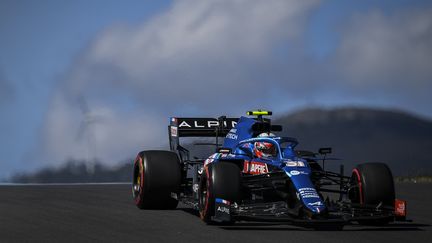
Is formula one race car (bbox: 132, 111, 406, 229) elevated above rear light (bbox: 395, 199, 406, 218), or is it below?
above

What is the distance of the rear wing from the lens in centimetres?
1939

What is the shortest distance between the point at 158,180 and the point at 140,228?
373cm

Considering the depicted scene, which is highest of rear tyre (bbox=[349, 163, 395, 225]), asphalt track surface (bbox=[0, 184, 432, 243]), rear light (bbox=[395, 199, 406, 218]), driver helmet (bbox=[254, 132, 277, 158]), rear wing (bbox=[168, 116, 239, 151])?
rear wing (bbox=[168, 116, 239, 151])

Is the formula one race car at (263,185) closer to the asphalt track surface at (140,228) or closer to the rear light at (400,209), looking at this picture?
the rear light at (400,209)

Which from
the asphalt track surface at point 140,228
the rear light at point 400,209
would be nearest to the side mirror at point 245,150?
the asphalt track surface at point 140,228

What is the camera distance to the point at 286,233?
12.8 m

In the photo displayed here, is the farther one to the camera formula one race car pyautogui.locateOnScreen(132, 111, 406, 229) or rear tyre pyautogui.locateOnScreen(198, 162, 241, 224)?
rear tyre pyautogui.locateOnScreen(198, 162, 241, 224)

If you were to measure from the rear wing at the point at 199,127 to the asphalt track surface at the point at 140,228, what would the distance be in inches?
79.5

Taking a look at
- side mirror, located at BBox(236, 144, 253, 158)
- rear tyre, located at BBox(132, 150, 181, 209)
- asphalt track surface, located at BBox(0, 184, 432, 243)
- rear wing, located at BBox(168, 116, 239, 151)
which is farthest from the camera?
rear wing, located at BBox(168, 116, 239, 151)

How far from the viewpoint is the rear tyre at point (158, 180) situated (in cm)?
1692

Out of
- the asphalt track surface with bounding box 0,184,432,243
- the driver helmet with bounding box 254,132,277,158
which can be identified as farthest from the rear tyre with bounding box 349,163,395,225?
the driver helmet with bounding box 254,132,277,158

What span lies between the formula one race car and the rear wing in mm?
744

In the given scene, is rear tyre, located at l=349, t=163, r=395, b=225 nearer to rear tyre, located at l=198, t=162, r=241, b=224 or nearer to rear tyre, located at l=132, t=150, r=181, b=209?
rear tyre, located at l=198, t=162, r=241, b=224

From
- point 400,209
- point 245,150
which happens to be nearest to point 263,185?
point 245,150
